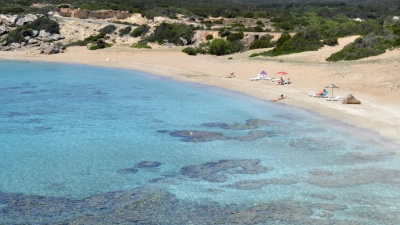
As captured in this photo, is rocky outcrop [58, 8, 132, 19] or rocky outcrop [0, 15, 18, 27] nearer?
rocky outcrop [0, 15, 18, 27]

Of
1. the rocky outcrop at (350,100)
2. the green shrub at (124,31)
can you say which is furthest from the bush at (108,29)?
the rocky outcrop at (350,100)

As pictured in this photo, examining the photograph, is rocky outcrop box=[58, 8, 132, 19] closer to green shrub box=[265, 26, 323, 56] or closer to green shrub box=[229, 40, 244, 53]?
green shrub box=[229, 40, 244, 53]

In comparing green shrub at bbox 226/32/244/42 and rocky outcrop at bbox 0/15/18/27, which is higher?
rocky outcrop at bbox 0/15/18/27

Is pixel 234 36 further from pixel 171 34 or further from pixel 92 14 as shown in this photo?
pixel 92 14

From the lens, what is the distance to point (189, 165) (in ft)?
40.1

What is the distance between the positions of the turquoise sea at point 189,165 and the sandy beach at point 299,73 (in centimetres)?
118

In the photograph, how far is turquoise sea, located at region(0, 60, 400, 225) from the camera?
9.25 m

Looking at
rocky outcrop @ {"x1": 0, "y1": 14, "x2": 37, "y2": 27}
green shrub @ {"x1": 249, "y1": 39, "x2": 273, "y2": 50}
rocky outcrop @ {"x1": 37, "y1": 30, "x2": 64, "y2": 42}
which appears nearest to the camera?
green shrub @ {"x1": 249, "y1": 39, "x2": 273, "y2": 50}

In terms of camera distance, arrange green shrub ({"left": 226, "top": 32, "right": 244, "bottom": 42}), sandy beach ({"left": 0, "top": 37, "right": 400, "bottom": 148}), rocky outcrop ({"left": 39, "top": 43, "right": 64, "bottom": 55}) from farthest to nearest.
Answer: rocky outcrop ({"left": 39, "top": 43, "right": 64, "bottom": 55}) < green shrub ({"left": 226, "top": 32, "right": 244, "bottom": 42}) < sandy beach ({"left": 0, "top": 37, "right": 400, "bottom": 148})

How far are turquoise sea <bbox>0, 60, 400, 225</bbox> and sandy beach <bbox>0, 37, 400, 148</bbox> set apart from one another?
3.86 ft

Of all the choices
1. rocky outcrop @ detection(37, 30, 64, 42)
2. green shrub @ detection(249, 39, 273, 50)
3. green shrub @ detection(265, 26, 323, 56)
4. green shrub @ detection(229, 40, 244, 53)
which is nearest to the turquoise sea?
green shrub @ detection(265, 26, 323, 56)

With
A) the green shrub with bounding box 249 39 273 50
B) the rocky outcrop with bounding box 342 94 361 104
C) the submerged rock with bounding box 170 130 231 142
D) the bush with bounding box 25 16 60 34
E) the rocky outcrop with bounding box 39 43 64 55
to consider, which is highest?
the bush with bounding box 25 16 60 34

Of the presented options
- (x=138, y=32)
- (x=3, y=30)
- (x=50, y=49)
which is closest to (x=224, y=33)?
(x=138, y=32)

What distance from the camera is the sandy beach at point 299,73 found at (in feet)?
57.4
